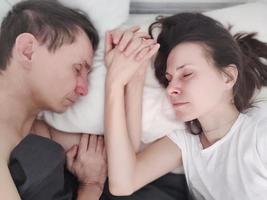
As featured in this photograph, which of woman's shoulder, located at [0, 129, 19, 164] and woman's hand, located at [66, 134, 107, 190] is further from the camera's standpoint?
woman's hand, located at [66, 134, 107, 190]

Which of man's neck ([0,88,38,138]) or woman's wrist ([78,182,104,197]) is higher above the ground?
man's neck ([0,88,38,138])

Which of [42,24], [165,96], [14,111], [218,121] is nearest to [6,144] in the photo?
[14,111]

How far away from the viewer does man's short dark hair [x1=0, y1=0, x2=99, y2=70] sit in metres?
1.25

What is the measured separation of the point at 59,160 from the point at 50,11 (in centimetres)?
42

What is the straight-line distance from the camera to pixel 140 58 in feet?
4.10

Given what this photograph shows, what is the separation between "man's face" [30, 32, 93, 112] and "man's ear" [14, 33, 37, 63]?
0.6 inches

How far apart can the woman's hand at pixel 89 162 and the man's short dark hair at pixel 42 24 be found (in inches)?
12.8

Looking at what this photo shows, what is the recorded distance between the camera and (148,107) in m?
1.37

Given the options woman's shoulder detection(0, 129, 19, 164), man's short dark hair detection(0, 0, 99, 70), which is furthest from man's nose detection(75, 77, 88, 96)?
woman's shoulder detection(0, 129, 19, 164)

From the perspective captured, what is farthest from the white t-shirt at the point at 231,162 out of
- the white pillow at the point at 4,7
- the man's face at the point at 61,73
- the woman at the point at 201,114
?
the white pillow at the point at 4,7

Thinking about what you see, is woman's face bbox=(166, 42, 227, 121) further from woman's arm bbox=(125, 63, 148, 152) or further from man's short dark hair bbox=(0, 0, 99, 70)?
man's short dark hair bbox=(0, 0, 99, 70)

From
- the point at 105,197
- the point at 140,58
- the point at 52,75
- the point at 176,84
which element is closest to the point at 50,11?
the point at 52,75

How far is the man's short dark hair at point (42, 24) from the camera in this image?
4.09ft

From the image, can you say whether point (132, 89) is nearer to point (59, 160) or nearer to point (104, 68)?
point (104, 68)
